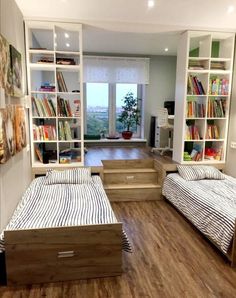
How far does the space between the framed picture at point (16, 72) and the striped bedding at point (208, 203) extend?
232 centimetres

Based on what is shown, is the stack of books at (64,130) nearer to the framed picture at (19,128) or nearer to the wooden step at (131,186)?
the framed picture at (19,128)

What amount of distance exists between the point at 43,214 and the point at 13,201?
44cm

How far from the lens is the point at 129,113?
6.51 m

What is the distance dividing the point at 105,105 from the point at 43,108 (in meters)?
3.22

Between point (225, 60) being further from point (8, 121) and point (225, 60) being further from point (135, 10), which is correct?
point (8, 121)

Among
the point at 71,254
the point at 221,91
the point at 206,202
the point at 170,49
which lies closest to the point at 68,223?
the point at 71,254

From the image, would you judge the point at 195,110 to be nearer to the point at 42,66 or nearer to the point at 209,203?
the point at 209,203

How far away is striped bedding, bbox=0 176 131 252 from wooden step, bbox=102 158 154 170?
1.00 m

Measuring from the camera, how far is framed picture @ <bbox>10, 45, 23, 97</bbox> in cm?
252

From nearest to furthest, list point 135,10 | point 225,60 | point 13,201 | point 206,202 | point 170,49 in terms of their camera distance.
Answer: point 13,201
point 206,202
point 135,10
point 225,60
point 170,49

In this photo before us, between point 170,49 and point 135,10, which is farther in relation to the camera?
point 170,49

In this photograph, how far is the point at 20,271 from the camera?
199 cm

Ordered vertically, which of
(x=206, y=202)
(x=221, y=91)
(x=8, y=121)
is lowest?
(x=206, y=202)

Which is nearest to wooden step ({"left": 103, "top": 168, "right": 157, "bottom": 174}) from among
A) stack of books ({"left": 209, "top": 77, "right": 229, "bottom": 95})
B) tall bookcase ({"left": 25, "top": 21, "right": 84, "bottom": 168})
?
tall bookcase ({"left": 25, "top": 21, "right": 84, "bottom": 168})
